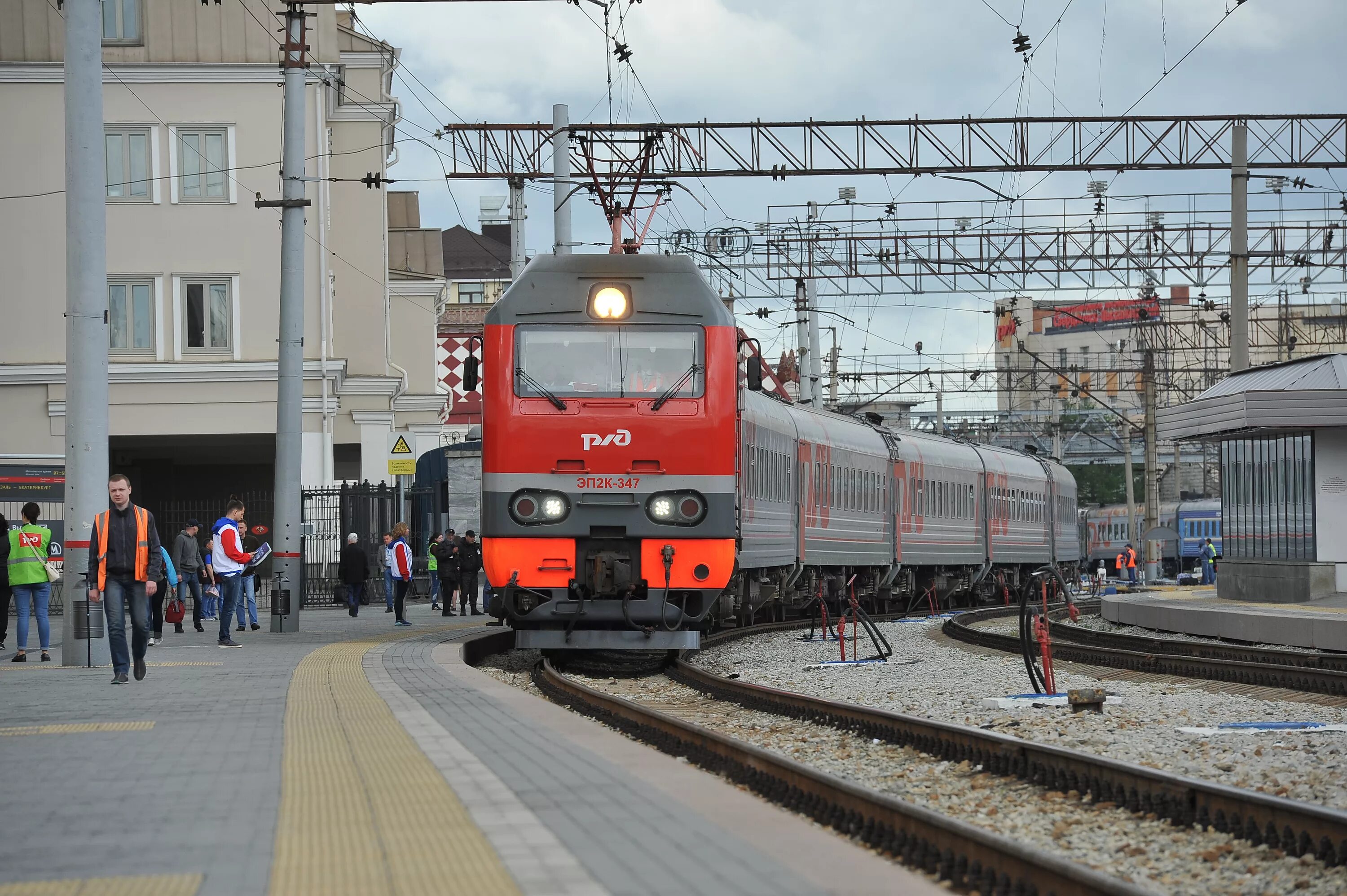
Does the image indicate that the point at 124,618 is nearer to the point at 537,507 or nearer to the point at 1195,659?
the point at 537,507

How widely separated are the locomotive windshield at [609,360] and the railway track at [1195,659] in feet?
17.8

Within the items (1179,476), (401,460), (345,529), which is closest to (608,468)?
(401,460)

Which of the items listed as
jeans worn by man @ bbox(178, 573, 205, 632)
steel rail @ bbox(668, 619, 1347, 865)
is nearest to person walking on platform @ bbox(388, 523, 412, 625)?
jeans worn by man @ bbox(178, 573, 205, 632)

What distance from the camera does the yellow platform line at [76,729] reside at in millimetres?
10172

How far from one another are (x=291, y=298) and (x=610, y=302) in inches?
269

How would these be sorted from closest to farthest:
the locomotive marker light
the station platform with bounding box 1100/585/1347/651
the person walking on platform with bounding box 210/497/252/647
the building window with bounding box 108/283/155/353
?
the locomotive marker light → the station platform with bounding box 1100/585/1347/651 → the person walking on platform with bounding box 210/497/252/647 → the building window with bounding box 108/283/155/353

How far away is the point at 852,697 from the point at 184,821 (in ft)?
27.6

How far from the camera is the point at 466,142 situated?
1129 inches

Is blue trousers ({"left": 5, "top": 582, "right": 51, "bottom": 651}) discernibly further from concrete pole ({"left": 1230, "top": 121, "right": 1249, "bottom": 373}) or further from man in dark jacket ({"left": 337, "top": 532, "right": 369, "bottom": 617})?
concrete pole ({"left": 1230, "top": 121, "right": 1249, "bottom": 373})

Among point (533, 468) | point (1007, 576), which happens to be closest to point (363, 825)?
point (533, 468)

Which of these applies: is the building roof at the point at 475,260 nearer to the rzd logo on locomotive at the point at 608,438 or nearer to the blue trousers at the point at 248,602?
the blue trousers at the point at 248,602

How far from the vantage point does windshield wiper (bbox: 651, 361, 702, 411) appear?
16078 millimetres

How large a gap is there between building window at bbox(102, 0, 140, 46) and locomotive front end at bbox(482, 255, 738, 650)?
22.1 m

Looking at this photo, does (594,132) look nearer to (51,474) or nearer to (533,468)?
(51,474)
